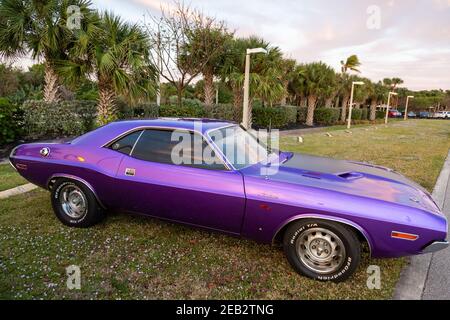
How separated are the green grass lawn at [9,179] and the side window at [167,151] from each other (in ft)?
10.8

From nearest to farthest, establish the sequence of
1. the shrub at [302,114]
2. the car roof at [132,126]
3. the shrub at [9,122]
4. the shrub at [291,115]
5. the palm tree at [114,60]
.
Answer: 1. the car roof at [132,126]
2. the shrub at [9,122]
3. the palm tree at [114,60]
4. the shrub at [291,115]
5. the shrub at [302,114]

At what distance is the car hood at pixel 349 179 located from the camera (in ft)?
9.18

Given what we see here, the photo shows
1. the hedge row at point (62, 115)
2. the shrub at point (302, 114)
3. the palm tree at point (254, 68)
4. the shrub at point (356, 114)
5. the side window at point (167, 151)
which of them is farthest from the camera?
the shrub at point (356, 114)

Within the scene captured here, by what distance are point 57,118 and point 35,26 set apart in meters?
2.55

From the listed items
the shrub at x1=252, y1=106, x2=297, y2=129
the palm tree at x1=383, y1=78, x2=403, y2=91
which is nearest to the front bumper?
the shrub at x1=252, y1=106, x2=297, y2=129

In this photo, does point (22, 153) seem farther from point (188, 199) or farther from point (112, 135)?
point (188, 199)

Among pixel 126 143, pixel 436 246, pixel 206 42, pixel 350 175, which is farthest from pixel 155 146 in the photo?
pixel 206 42

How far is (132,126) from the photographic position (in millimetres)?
3596

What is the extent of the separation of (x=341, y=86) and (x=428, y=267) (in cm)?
2729

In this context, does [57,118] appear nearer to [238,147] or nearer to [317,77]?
[238,147]

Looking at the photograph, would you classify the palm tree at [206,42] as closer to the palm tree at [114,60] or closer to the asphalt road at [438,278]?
the palm tree at [114,60]

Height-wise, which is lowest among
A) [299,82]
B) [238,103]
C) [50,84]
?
[238,103]

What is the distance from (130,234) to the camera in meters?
3.66

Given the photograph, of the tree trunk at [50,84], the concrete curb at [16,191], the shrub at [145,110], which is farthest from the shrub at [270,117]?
the concrete curb at [16,191]
